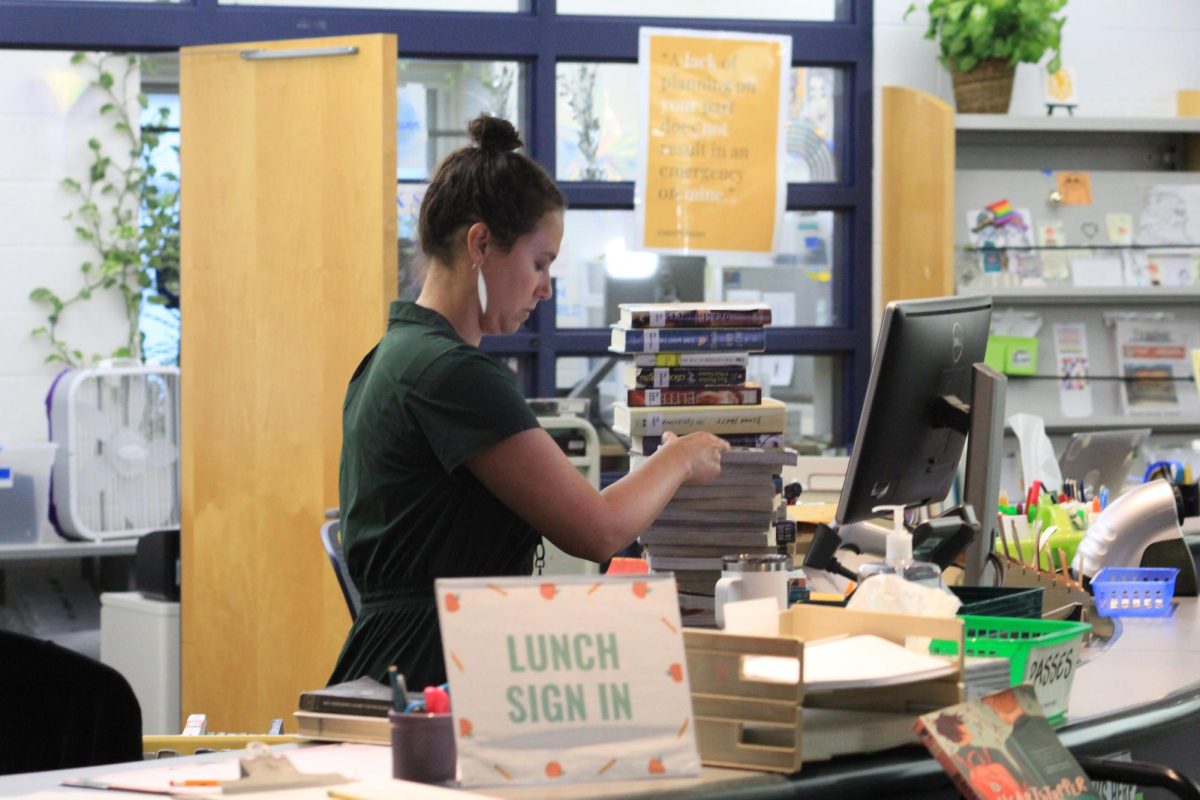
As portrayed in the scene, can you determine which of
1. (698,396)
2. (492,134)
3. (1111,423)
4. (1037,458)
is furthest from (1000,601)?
(1111,423)

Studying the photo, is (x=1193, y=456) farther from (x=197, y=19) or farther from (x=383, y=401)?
(x=383, y=401)

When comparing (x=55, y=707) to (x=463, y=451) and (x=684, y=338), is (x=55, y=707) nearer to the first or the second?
(x=463, y=451)

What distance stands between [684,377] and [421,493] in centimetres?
63

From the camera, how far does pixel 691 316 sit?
2.48m

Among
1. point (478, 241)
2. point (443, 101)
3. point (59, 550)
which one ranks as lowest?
point (59, 550)

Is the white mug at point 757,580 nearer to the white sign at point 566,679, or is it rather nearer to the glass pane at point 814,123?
the white sign at point 566,679

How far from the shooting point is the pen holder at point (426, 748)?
4.91ft

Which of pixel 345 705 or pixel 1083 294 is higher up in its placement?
pixel 1083 294

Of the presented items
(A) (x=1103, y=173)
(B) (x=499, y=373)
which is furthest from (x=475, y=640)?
(A) (x=1103, y=173)

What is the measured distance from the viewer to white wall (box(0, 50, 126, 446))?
5.93 meters

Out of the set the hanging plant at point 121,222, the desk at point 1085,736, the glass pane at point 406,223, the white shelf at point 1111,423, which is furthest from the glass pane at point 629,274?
the desk at point 1085,736

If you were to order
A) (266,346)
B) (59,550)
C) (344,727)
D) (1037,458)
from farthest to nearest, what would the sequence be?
1. (59,550)
2. (266,346)
3. (1037,458)
4. (344,727)

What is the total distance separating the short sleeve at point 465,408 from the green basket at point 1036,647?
1.94ft

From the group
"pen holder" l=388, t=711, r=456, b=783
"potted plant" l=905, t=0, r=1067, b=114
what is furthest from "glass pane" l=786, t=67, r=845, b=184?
"pen holder" l=388, t=711, r=456, b=783
